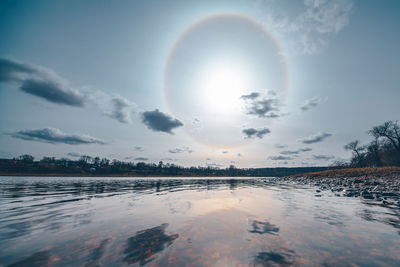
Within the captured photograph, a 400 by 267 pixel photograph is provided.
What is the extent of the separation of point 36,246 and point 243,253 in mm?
6159

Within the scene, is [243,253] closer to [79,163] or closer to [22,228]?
[22,228]

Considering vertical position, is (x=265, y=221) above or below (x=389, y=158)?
below

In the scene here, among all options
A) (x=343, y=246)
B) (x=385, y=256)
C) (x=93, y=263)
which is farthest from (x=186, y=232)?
(x=385, y=256)

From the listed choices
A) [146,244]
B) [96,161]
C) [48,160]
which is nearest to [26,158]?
[48,160]

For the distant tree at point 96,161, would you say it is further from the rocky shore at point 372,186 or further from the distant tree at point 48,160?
the rocky shore at point 372,186

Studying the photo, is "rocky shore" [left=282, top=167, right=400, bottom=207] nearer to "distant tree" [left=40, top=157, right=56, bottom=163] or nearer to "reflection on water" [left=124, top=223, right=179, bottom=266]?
"reflection on water" [left=124, top=223, right=179, bottom=266]

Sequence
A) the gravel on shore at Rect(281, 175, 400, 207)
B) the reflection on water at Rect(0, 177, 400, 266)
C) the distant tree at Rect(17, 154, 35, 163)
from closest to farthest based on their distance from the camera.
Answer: the reflection on water at Rect(0, 177, 400, 266), the gravel on shore at Rect(281, 175, 400, 207), the distant tree at Rect(17, 154, 35, 163)

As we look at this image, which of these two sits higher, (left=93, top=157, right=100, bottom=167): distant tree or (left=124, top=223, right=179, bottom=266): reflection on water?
(left=93, top=157, right=100, bottom=167): distant tree

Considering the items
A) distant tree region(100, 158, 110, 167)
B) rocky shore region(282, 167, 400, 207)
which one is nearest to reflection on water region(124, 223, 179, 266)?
rocky shore region(282, 167, 400, 207)

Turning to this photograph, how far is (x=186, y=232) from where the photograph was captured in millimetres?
6613

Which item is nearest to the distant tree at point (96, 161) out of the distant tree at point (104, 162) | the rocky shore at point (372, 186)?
the distant tree at point (104, 162)

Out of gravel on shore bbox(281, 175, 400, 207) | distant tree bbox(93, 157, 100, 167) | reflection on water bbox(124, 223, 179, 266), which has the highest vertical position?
distant tree bbox(93, 157, 100, 167)

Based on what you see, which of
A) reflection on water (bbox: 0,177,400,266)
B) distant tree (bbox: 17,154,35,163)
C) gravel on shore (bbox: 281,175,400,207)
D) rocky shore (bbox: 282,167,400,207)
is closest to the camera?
reflection on water (bbox: 0,177,400,266)

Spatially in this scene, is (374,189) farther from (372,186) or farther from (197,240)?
(197,240)
